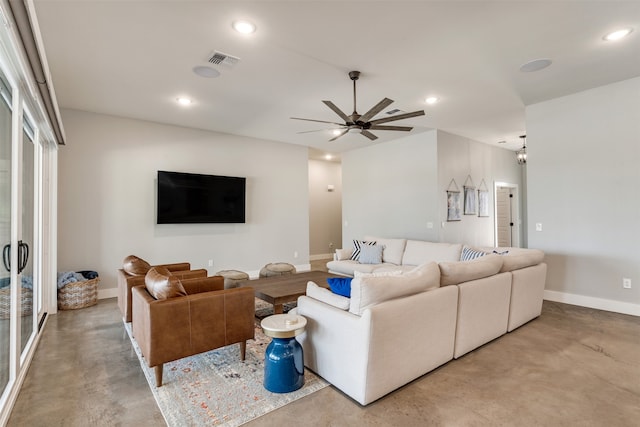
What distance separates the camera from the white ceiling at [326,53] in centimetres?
258

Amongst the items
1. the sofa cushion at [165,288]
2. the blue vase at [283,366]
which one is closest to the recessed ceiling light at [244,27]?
the sofa cushion at [165,288]

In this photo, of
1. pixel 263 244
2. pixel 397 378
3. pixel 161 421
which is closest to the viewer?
pixel 161 421

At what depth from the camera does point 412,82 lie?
3963mm

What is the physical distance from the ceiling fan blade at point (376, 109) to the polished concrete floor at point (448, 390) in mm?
2254

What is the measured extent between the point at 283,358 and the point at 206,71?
10.3ft

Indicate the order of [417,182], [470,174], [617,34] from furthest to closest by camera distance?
[470,174] → [417,182] → [617,34]

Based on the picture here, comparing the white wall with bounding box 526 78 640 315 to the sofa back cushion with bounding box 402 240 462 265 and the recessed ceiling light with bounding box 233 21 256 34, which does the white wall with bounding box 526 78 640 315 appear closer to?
the sofa back cushion with bounding box 402 240 462 265

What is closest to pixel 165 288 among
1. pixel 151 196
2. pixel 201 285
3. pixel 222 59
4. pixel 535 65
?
pixel 201 285

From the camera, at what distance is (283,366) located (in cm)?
223

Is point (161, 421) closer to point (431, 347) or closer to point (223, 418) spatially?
point (223, 418)

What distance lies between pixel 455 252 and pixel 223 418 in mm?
3790

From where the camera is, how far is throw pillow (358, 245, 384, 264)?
5.45 meters

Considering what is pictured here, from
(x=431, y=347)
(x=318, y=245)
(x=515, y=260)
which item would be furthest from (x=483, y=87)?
(x=318, y=245)

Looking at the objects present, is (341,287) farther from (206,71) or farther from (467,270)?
(206,71)
